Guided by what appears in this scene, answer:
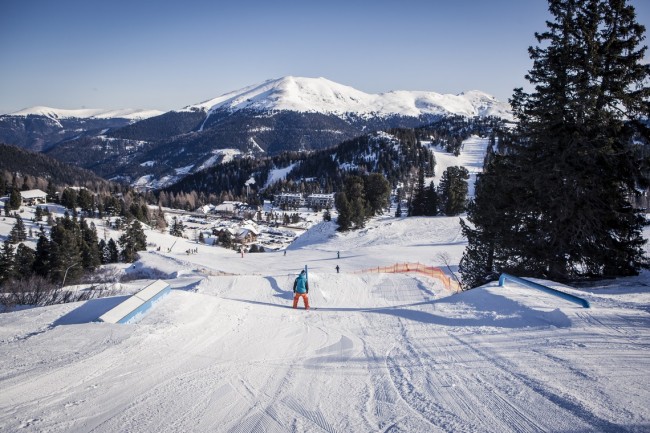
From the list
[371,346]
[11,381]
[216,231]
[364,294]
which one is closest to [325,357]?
[371,346]

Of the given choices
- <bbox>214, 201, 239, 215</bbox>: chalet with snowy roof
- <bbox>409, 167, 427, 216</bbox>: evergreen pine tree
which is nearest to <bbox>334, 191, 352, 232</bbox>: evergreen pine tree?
<bbox>409, 167, 427, 216</bbox>: evergreen pine tree

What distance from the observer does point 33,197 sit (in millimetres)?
111938

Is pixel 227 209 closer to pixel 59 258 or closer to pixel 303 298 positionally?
pixel 59 258

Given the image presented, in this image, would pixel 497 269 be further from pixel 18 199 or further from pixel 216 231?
pixel 18 199

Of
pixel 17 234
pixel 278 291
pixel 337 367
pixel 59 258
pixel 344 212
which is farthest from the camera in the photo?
pixel 17 234

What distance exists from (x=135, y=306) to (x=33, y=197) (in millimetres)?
136649

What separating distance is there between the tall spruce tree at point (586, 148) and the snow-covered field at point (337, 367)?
10.4 feet

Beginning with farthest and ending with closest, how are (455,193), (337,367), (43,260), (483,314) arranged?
(455,193), (43,260), (483,314), (337,367)

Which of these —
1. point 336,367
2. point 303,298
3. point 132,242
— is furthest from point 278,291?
point 132,242

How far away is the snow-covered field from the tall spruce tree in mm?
3155

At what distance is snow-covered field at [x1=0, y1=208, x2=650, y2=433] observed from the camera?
13.6ft

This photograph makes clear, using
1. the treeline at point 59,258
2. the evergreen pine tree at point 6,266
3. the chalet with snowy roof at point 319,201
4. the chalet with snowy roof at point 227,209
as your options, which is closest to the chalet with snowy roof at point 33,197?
the chalet with snowy roof at point 227,209

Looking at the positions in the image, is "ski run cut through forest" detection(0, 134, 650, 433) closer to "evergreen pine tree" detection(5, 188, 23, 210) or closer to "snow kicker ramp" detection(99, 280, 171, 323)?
"snow kicker ramp" detection(99, 280, 171, 323)

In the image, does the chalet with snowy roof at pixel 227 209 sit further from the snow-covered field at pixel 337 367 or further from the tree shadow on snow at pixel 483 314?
the tree shadow on snow at pixel 483 314
